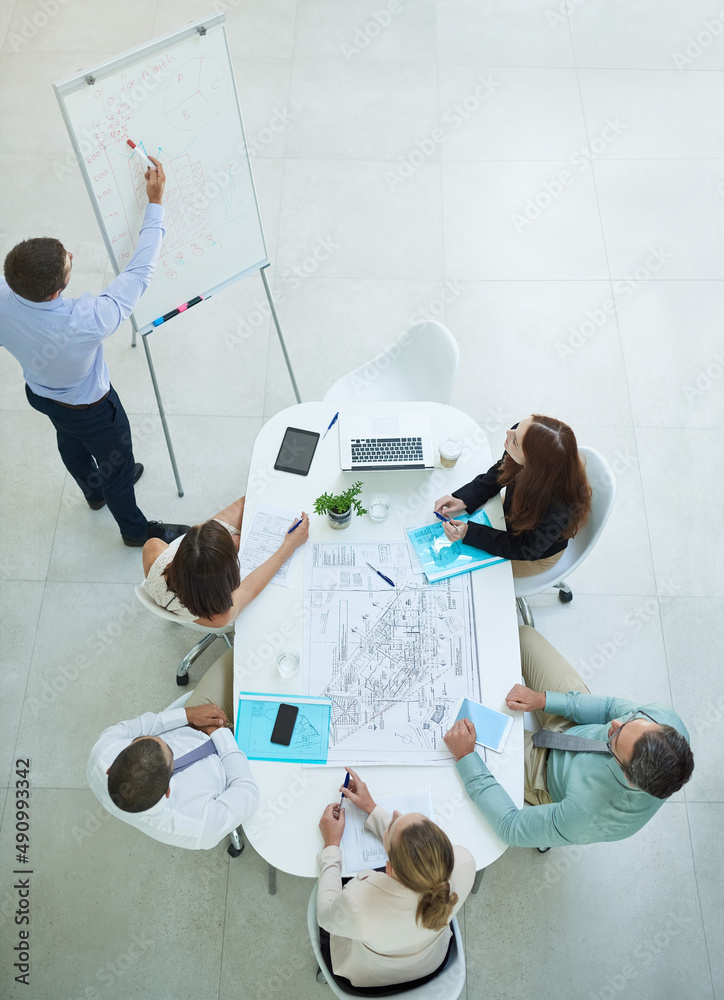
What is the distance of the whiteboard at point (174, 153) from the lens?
2.34 m

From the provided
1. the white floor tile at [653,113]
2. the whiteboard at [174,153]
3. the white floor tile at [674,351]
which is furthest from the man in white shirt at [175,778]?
the white floor tile at [653,113]

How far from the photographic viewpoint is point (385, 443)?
265cm

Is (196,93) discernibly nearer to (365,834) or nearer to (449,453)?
(449,453)

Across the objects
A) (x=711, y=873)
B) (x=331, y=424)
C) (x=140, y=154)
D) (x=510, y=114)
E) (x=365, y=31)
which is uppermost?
(x=140, y=154)

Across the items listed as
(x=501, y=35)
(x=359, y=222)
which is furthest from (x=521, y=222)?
(x=501, y=35)

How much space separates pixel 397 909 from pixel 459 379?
266 centimetres

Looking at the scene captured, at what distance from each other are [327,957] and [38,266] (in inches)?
89.6

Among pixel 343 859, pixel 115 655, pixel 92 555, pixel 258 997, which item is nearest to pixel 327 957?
pixel 343 859

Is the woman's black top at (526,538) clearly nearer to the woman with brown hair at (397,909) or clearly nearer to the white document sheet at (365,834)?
the white document sheet at (365,834)

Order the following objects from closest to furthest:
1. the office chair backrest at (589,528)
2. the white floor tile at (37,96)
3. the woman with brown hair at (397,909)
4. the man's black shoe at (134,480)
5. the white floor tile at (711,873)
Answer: the woman with brown hair at (397,909) < the office chair backrest at (589,528) < the white floor tile at (711,873) < the man's black shoe at (134,480) < the white floor tile at (37,96)

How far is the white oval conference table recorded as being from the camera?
210 centimetres

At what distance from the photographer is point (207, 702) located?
246cm

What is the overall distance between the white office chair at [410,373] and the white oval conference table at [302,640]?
271mm

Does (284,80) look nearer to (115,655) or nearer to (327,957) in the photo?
(115,655)
